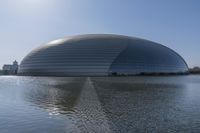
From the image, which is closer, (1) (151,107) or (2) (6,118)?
(2) (6,118)

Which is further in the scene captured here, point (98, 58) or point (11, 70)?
point (11, 70)

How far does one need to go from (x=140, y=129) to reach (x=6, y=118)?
593cm

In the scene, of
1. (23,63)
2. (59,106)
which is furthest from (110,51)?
(59,106)

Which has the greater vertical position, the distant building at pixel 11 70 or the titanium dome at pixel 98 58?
the titanium dome at pixel 98 58

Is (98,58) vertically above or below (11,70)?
above

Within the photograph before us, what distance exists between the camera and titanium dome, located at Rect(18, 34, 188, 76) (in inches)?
2667

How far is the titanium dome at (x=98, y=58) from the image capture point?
67.8m

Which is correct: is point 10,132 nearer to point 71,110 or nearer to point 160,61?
point 71,110

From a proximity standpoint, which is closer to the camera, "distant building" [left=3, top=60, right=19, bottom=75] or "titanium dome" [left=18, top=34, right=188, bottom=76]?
"titanium dome" [left=18, top=34, right=188, bottom=76]

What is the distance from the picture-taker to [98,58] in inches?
2702

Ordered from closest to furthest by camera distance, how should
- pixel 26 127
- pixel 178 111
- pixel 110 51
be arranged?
pixel 26 127
pixel 178 111
pixel 110 51

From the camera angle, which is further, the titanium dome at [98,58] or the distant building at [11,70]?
the distant building at [11,70]

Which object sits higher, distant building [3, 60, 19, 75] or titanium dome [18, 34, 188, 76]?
titanium dome [18, 34, 188, 76]

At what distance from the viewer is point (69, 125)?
11.3 meters
